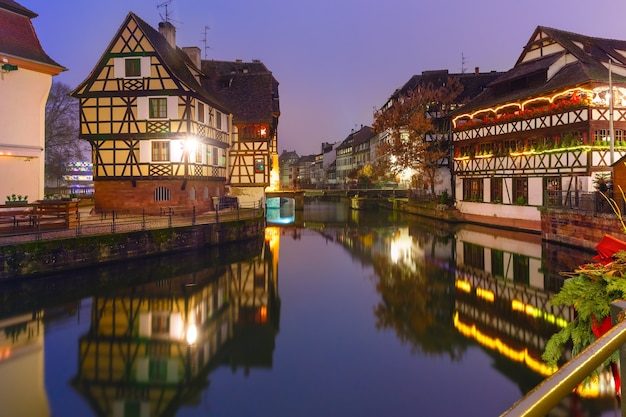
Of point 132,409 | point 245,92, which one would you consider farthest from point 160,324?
point 245,92

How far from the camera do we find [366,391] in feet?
28.2

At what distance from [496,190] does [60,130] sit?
34363mm

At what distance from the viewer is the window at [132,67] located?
87.6ft

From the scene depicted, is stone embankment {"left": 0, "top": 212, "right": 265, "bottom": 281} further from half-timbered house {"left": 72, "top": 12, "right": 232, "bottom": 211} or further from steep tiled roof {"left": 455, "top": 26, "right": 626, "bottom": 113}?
steep tiled roof {"left": 455, "top": 26, "right": 626, "bottom": 113}

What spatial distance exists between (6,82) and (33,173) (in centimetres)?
366

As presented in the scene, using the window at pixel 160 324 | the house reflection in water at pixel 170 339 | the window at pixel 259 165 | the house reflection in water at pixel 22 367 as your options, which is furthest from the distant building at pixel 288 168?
the house reflection in water at pixel 22 367

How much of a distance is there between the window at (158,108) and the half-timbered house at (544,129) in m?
20.7

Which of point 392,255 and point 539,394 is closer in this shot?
point 539,394

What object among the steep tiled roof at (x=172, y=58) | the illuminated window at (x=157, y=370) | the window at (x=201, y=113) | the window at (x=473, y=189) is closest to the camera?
the illuminated window at (x=157, y=370)

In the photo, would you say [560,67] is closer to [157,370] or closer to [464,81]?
[464,81]

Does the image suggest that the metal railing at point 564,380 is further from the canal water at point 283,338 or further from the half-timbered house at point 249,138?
the half-timbered house at point 249,138

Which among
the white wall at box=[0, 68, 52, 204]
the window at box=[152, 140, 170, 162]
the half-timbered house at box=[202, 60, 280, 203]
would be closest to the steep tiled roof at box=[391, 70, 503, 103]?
the half-timbered house at box=[202, 60, 280, 203]

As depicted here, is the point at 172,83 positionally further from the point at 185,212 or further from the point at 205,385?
the point at 205,385

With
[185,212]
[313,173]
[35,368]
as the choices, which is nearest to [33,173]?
[185,212]
